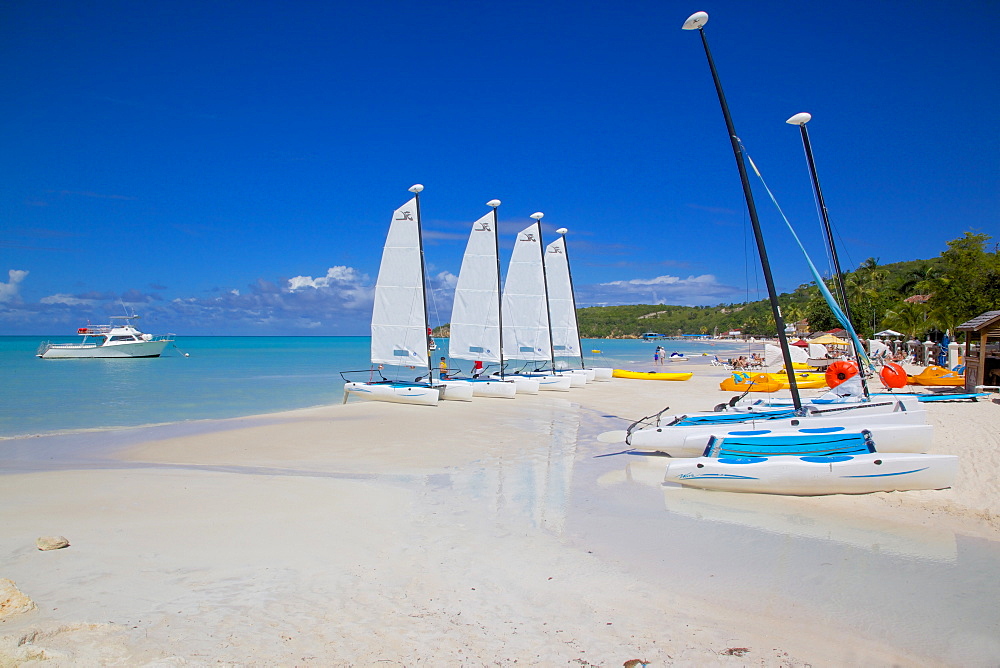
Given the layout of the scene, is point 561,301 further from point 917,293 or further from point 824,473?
point 917,293

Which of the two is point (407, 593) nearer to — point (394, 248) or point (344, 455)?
point (344, 455)

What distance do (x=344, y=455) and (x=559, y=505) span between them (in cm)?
→ 544

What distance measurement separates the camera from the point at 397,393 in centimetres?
2058

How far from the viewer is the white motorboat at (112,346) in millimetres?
53562

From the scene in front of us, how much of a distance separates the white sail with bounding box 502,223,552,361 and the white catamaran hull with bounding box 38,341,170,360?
149 ft

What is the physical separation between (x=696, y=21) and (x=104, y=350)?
60083 mm

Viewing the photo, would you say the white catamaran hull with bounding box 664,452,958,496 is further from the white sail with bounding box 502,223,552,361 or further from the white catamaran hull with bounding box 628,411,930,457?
the white sail with bounding box 502,223,552,361

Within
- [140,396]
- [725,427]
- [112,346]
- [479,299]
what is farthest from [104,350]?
[725,427]

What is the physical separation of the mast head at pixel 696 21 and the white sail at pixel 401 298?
37.5 feet

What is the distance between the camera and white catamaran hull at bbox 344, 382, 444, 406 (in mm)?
19953

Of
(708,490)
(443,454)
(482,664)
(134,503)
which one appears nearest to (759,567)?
(708,490)

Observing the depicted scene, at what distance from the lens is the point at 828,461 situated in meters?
8.32

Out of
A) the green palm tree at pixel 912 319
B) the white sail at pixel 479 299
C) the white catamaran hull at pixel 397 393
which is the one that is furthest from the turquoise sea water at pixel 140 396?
the green palm tree at pixel 912 319

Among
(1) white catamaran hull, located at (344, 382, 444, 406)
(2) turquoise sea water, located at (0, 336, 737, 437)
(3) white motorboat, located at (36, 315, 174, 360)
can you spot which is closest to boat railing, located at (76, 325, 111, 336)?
(3) white motorboat, located at (36, 315, 174, 360)
